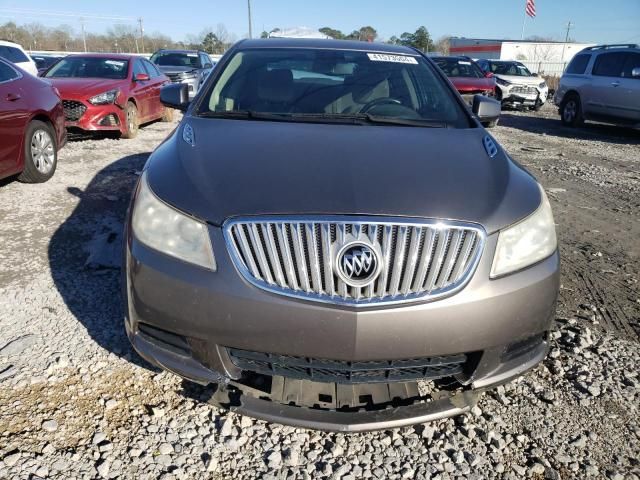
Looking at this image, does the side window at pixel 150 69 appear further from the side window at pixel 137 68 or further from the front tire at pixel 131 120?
the front tire at pixel 131 120

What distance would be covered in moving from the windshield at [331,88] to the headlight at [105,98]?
5.65 meters

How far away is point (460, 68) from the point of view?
49.1 feet

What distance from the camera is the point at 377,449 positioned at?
2.08m

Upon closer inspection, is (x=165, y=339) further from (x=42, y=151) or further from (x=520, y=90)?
(x=520, y=90)

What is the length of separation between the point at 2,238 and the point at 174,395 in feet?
8.79

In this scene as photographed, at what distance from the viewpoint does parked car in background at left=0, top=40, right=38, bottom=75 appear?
935 centimetres

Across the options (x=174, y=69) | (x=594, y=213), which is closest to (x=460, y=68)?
(x=174, y=69)

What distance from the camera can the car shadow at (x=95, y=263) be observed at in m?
2.78

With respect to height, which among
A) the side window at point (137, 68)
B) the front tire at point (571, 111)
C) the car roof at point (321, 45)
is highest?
the car roof at point (321, 45)

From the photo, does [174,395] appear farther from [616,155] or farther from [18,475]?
[616,155]

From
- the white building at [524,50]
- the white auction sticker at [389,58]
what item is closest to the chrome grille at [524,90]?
the white auction sticker at [389,58]

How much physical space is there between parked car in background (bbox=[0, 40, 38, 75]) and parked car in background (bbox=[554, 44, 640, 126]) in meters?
12.1

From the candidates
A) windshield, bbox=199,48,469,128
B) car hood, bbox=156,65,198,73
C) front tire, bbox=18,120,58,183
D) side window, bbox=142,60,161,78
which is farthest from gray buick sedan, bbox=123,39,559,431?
car hood, bbox=156,65,198,73

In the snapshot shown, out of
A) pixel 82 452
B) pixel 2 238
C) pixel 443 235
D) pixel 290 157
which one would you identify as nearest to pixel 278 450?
pixel 82 452
